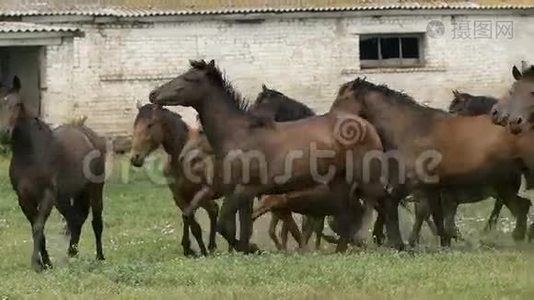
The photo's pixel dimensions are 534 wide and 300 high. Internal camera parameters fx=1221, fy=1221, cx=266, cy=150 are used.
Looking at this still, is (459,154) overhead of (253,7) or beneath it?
beneath

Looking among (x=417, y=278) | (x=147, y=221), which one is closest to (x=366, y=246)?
(x=417, y=278)

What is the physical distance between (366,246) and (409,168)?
1101 mm

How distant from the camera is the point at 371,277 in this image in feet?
33.8

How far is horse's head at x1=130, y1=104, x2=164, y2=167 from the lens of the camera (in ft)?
44.8

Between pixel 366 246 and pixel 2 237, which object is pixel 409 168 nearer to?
pixel 366 246

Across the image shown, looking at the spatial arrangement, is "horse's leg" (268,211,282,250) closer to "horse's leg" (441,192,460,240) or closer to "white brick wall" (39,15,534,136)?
"horse's leg" (441,192,460,240)

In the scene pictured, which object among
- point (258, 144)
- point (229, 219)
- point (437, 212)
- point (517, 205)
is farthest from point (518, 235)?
point (229, 219)

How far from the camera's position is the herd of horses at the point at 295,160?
1234cm

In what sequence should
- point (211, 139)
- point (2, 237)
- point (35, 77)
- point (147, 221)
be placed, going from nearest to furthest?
point (211, 139)
point (2, 237)
point (147, 221)
point (35, 77)

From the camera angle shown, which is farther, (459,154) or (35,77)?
(35,77)

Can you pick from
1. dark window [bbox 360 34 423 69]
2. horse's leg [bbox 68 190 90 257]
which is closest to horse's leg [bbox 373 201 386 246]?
horse's leg [bbox 68 190 90 257]

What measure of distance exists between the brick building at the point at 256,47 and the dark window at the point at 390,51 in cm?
3

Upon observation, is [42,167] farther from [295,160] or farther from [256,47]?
[256,47]

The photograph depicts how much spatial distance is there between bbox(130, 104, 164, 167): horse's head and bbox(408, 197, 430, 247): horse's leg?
2.99 m
